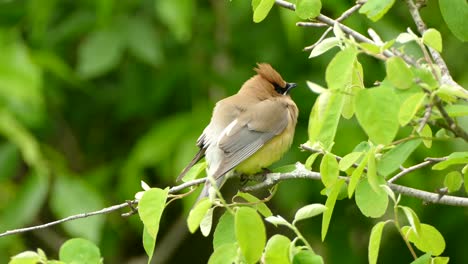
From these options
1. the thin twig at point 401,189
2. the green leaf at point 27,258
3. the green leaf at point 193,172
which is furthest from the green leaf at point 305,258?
the green leaf at point 193,172

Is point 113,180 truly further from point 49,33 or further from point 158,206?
point 158,206

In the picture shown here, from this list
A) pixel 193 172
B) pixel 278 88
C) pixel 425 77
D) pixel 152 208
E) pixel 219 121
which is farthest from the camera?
pixel 278 88

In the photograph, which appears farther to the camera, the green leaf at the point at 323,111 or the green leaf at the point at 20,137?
the green leaf at the point at 20,137

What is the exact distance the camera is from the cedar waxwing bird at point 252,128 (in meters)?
5.19

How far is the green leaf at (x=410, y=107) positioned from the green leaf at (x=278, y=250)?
19.7 inches

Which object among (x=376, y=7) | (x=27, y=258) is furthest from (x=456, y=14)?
(x=27, y=258)

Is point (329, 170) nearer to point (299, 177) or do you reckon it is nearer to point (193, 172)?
point (299, 177)

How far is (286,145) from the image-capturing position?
568 cm

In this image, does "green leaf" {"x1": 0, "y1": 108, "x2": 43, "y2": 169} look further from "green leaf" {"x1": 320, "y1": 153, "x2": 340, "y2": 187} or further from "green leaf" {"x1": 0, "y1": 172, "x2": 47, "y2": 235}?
"green leaf" {"x1": 320, "y1": 153, "x2": 340, "y2": 187}

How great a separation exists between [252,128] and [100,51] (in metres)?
2.54

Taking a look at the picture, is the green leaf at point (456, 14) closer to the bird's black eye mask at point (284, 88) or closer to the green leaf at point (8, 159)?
the bird's black eye mask at point (284, 88)

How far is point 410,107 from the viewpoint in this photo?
113 inches

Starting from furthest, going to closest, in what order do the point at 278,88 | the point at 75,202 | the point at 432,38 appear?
the point at 75,202 < the point at 278,88 < the point at 432,38

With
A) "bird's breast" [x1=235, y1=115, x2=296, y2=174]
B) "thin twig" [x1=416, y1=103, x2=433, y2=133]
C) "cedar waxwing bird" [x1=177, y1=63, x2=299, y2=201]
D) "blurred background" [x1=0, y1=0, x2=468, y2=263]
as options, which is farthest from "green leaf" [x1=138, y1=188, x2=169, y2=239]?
"blurred background" [x1=0, y1=0, x2=468, y2=263]
